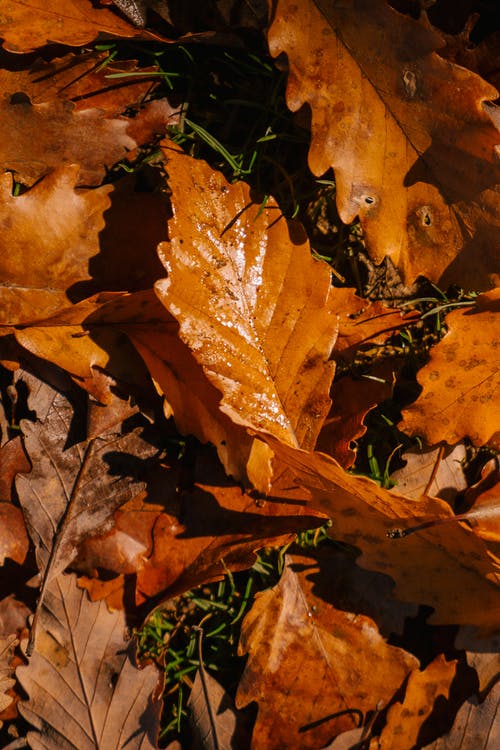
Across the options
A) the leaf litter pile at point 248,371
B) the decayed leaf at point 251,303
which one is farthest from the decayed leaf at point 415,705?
the decayed leaf at point 251,303

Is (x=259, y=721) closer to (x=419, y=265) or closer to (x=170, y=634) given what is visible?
(x=170, y=634)

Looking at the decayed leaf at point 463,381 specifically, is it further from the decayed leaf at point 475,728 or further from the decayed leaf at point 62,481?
the decayed leaf at point 62,481

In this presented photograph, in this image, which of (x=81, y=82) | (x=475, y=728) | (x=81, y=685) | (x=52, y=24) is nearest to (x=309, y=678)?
(x=475, y=728)

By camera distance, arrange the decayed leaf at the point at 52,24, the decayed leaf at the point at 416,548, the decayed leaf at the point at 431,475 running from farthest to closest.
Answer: the decayed leaf at the point at 431,475 < the decayed leaf at the point at 52,24 < the decayed leaf at the point at 416,548

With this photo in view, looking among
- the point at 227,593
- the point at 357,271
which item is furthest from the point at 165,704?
the point at 357,271

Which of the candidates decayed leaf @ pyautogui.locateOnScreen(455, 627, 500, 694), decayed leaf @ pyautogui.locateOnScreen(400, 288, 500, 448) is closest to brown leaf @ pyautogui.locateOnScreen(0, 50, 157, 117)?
decayed leaf @ pyautogui.locateOnScreen(400, 288, 500, 448)

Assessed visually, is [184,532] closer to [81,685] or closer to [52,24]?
[81,685]
